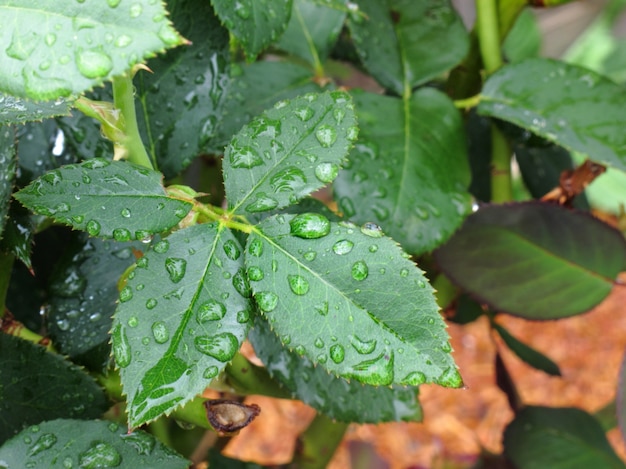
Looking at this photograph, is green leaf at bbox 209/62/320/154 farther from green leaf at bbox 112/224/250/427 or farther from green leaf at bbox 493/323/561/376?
green leaf at bbox 493/323/561/376

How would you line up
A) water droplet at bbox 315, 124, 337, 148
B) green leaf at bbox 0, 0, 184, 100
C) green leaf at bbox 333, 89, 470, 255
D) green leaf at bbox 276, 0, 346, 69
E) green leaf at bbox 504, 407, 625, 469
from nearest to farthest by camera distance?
green leaf at bbox 0, 0, 184, 100 < water droplet at bbox 315, 124, 337, 148 < green leaf at bbox 333, 89, 470, 255 < green leaf at bbox 276, 0, 346, 69 < green leaf at bbox 504, 407, 625, 469

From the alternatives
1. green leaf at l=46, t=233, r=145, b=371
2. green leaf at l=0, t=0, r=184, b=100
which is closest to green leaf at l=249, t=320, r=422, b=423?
green leaf at l=46, t=233, r=145, b=371

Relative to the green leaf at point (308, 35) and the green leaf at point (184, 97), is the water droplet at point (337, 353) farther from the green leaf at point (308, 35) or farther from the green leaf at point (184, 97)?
the green leaf at point (308, 35)

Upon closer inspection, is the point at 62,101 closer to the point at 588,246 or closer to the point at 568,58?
the point at 588,246

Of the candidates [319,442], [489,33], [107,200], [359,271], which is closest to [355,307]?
[359,271]

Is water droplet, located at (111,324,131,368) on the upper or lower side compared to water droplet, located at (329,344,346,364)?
upper

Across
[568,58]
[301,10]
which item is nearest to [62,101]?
[301,10]

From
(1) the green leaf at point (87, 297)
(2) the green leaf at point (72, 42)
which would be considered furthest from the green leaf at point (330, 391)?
(2) the green leaf at point (72, 42)
